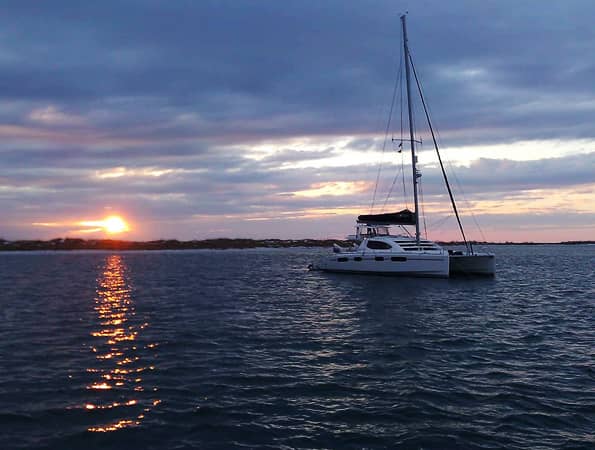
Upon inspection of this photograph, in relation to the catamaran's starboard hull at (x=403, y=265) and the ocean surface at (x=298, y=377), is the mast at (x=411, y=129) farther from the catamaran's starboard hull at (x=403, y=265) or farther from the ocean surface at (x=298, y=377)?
the ocean surface at (x=298, y=377)

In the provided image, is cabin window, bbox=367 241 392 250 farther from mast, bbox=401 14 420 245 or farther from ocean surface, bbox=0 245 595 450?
ocean surface, bbox=0 245 595 450

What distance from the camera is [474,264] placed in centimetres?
4503

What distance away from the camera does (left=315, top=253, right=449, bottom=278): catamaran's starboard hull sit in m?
41.6

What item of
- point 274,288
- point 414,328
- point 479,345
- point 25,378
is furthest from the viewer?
point 274,288

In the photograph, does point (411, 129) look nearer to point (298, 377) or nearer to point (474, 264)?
point (474, 264)

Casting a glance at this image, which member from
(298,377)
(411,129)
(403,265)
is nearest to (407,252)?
(403,265)

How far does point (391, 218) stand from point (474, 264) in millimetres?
8266

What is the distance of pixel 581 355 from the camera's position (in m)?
15.7

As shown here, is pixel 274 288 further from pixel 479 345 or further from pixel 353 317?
pixel 479 345

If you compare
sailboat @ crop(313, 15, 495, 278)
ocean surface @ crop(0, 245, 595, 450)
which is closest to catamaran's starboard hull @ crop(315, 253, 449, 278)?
sailboat @ crop(313, 15, 495, 278)

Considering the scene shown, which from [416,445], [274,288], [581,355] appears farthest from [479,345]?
[274,288]

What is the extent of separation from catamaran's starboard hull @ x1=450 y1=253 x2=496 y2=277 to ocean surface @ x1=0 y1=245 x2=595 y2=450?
55.8 ft

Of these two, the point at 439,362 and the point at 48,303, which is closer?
the point at 439,362

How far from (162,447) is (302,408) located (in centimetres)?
315
